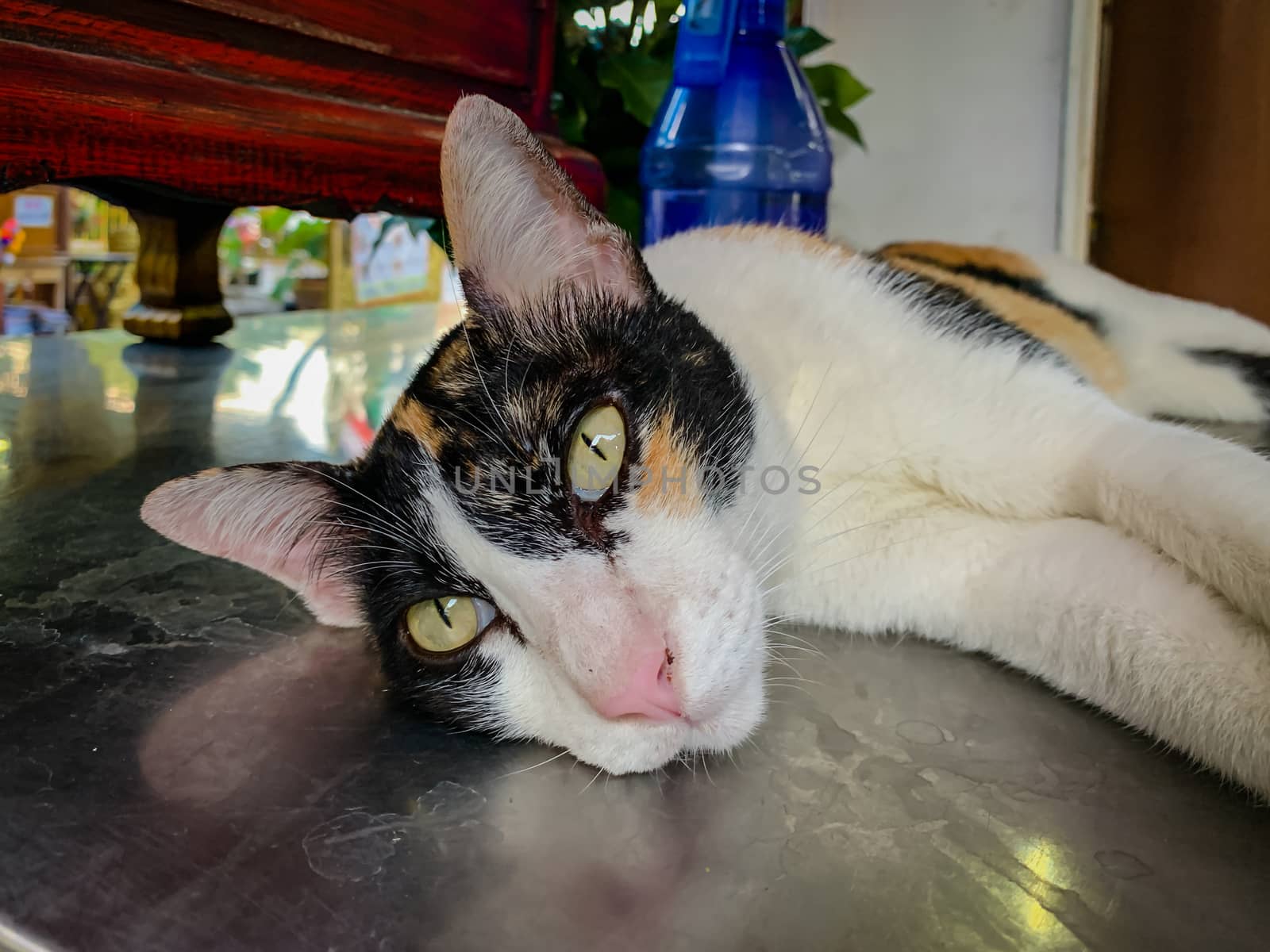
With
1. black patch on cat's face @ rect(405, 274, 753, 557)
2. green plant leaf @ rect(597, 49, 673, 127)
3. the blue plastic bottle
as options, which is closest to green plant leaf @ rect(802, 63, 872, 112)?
the blue plastic bottle

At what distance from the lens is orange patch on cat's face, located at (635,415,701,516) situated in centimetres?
73

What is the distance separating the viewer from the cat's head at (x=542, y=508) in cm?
67

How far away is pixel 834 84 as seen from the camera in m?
2.45

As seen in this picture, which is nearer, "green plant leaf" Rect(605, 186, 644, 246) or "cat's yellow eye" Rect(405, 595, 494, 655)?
"cat's yellow eye" Rect(405, 595, 494, 655)

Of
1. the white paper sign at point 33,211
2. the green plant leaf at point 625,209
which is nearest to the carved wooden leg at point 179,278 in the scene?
the green plant leaf at point 625,209

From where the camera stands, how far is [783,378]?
0.97 m

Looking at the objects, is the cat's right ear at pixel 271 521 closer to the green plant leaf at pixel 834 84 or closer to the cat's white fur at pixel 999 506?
the cat's white fur at pixel 999 506

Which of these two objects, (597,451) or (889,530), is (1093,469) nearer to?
(889,530)

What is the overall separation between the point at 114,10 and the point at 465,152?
63cm

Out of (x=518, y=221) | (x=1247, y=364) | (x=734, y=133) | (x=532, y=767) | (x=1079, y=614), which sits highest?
(x=734, y=133)

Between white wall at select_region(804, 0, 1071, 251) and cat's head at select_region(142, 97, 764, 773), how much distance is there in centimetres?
237

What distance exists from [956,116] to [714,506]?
2598 mm

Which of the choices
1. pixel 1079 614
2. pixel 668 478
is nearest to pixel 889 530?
pixel 1079 614

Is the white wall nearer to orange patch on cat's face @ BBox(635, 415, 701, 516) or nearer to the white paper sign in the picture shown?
orange patch on cat's face @ BBox(635, 415, 701, 516)
